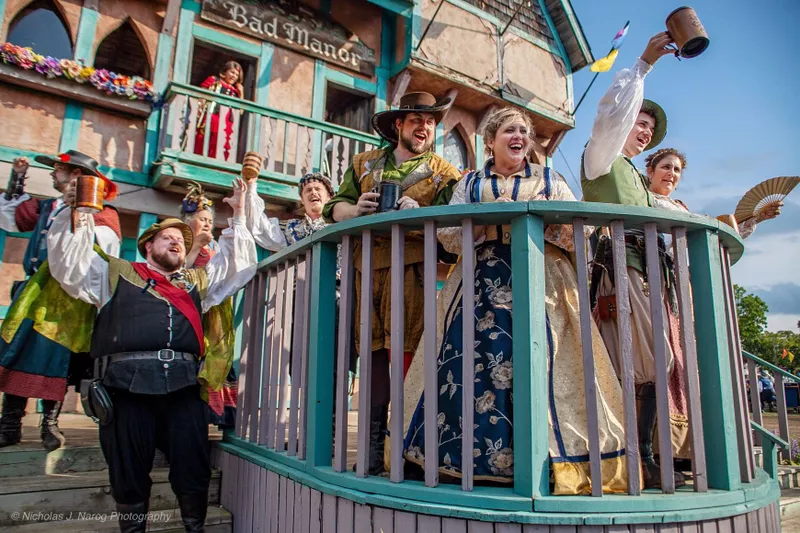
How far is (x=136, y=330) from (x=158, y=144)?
16.7 ft

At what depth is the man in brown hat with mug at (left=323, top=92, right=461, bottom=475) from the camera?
8.26 feet

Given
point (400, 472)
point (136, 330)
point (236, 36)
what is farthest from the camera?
point (236, 36)

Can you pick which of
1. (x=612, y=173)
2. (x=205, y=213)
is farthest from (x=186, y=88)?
(x=612, y=173)

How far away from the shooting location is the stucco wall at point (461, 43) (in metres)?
9.58

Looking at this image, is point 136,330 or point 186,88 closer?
point 136,330

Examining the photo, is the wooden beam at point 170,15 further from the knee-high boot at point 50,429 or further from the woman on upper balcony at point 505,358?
the woman on upper balcony at point 505,358

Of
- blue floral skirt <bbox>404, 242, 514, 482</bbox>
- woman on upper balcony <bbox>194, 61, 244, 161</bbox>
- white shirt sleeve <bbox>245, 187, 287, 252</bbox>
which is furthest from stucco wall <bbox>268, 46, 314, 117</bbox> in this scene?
blue floral skirt <bbox>404, 242, 514, 482</bbox>

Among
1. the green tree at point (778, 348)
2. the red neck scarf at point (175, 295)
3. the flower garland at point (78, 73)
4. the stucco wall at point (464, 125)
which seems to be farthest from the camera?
the green tree at point (778, 348)

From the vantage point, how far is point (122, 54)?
361 inches

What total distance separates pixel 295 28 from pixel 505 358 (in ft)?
26.4

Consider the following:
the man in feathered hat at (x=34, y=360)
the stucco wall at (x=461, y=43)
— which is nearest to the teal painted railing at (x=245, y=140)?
the stucco wall at (x=461, y=43)

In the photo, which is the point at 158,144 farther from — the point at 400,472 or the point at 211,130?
the point at 400,472

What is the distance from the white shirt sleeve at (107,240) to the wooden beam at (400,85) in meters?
6.42

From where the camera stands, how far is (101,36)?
7.26m
